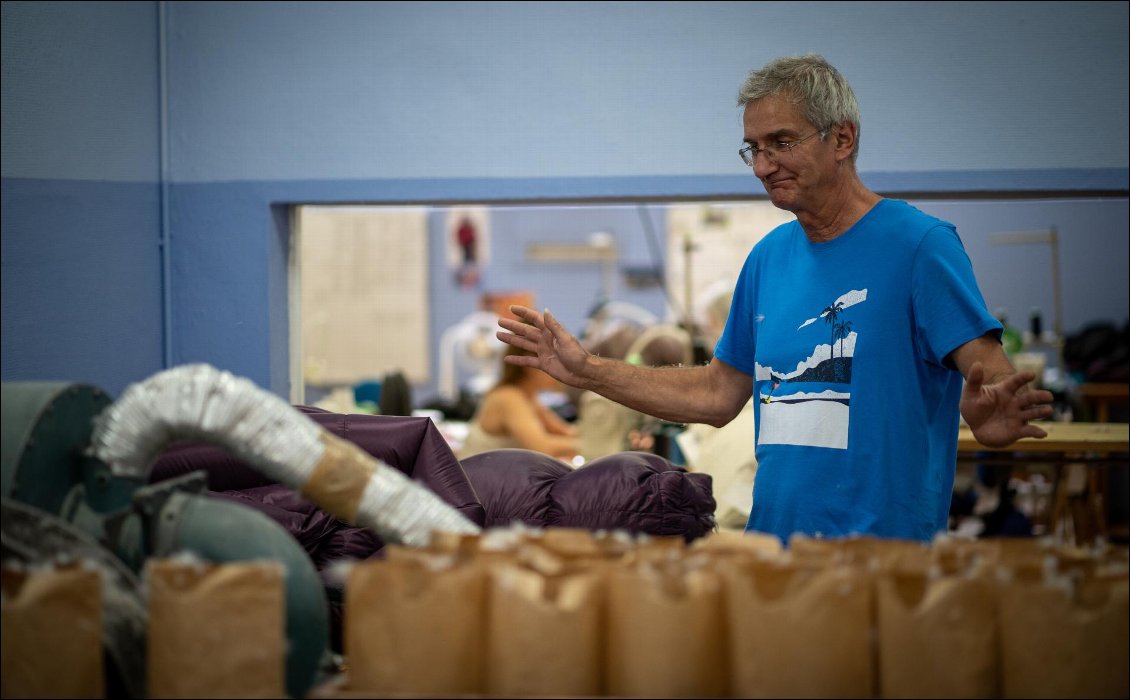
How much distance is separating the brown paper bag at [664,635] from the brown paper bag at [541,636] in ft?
0.09

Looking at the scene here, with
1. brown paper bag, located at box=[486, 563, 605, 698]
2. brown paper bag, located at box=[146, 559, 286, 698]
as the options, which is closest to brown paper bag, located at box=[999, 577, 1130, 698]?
brown paper bag, located at box=[486, 563, 605, 698]

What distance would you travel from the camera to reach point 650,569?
45.0 inches

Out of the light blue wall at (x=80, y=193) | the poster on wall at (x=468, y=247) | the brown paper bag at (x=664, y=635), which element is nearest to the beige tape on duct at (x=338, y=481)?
the brown paper bag at (x=664, y=635)

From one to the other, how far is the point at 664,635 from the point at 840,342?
0.84 m

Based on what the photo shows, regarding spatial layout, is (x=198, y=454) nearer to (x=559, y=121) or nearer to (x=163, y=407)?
(x=163, y=407)

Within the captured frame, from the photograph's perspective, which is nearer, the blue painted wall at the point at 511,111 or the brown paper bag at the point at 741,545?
the brown paper bag at the point at 741,545

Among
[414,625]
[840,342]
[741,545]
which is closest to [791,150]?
[840,342]

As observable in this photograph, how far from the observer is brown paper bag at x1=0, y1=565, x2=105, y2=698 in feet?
3.74

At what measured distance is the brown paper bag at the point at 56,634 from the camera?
1139 millimetres

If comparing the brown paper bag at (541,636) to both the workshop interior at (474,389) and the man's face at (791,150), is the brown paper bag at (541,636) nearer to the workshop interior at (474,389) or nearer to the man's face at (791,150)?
the workshop interior at (474,389)

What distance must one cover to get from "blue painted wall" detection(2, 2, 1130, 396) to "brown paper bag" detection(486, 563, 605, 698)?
2.80 metres

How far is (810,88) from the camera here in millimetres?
1902

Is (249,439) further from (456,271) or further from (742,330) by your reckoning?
(456,271)

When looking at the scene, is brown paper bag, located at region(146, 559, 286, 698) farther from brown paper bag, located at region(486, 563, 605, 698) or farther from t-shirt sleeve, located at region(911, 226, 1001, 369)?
t-shirt sleeve, located at region(911, 226, 1001, 369)
